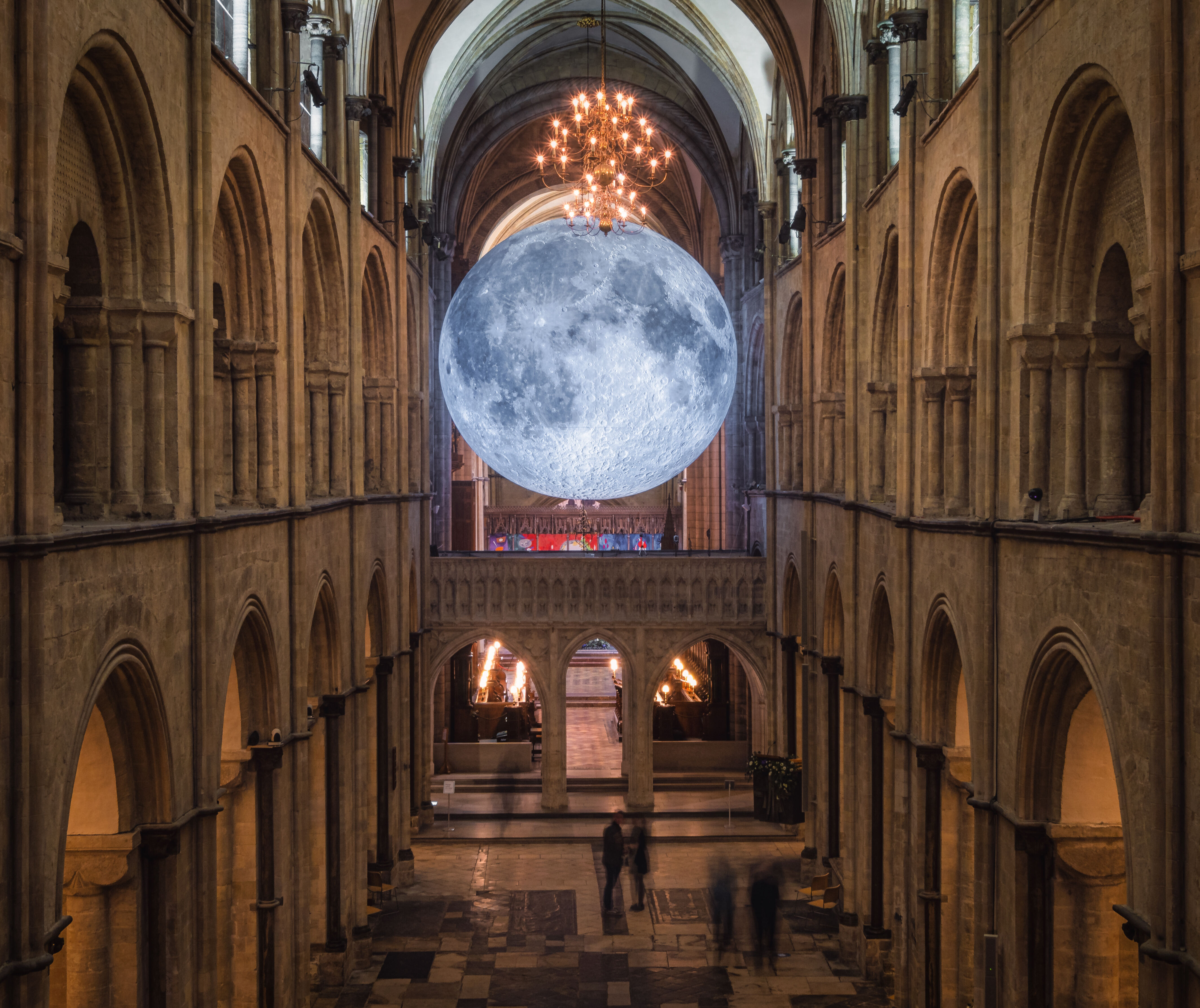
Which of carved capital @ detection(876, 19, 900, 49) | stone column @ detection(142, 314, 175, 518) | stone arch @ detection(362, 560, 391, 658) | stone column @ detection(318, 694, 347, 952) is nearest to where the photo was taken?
stone column @ detection(142, 314, 175, 518)

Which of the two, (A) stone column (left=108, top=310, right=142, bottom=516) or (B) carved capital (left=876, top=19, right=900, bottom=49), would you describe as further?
(B) carved capital (left=876, top=19, right=900, bottom=49)

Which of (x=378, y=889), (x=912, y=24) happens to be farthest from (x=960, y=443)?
(x=378, y=889)

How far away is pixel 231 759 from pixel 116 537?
16.8ft

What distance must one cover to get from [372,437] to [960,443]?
10177 mm

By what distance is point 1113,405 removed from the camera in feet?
33.4

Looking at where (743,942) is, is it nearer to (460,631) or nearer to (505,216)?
(460,631)

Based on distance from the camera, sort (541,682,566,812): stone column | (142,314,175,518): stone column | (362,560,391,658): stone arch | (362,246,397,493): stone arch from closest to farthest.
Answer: (142,314,175,518): stone column, (362,560,391,658): stone arch, (362,246,397,493): stone arch, (541,682,566,812): stone column

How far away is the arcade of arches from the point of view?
24.9 ft

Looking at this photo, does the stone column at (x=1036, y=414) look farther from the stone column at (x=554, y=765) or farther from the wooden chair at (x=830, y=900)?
the stone column at (x=554, y=765)

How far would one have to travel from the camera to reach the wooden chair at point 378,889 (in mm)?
18922

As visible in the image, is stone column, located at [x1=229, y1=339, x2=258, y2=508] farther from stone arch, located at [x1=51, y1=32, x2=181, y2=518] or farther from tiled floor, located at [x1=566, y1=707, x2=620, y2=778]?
tiled floor, located at [x1=566, y1=707, x2=620, y2=778]

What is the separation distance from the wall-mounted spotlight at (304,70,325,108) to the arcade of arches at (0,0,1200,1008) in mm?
282

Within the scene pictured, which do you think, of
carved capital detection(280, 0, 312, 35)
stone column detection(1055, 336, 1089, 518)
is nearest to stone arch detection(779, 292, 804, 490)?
carved capital detection(280, 0, 312, 35)

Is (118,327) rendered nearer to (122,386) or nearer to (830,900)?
(122,386)
